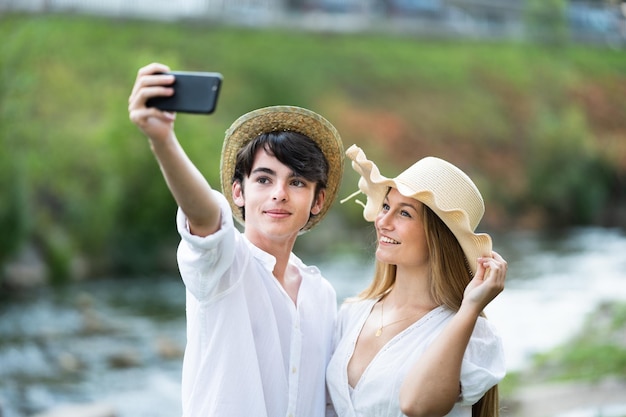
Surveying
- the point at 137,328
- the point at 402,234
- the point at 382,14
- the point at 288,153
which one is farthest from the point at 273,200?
the point at 382,14

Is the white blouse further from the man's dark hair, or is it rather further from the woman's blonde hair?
the man's dark hair

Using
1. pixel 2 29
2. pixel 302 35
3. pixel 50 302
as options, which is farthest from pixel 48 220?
pixel 302 35

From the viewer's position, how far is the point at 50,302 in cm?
1422

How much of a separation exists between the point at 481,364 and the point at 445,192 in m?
0.57

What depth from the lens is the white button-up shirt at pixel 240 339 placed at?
2461mm

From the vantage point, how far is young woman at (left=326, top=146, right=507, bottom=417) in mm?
2586

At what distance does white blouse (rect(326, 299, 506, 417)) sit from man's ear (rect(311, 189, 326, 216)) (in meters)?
0.49

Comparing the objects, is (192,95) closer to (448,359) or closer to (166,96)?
(166,96)

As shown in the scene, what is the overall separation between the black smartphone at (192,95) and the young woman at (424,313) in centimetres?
101

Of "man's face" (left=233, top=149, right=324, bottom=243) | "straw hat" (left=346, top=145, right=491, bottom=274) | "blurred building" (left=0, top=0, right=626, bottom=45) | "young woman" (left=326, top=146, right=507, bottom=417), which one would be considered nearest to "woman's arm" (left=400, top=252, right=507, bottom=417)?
"young woman" (left=326, top=146, right=507, bottom=417)

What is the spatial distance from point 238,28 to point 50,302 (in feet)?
47.7

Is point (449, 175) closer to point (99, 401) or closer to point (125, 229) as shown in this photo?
point (99, 401)

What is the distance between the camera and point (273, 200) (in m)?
2.79

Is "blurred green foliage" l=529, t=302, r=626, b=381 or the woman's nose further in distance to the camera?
"blurred green foliage" l=529, t=302, r=626, b=381
